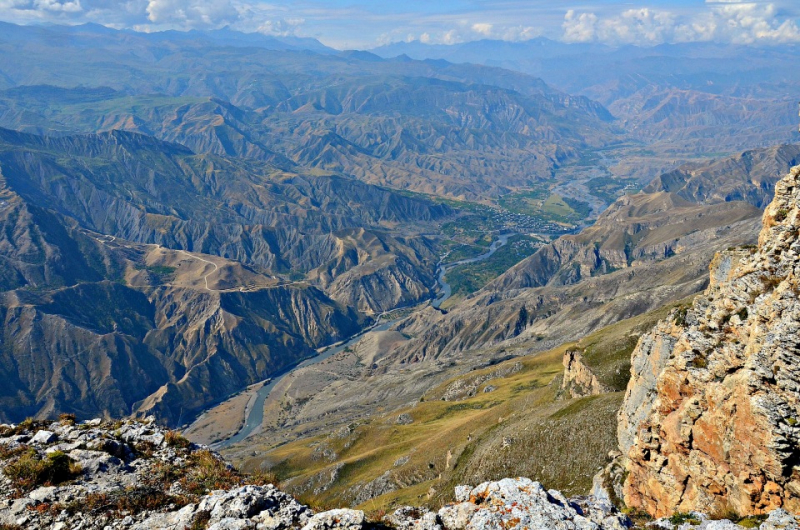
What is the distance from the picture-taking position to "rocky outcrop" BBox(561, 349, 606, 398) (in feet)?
249

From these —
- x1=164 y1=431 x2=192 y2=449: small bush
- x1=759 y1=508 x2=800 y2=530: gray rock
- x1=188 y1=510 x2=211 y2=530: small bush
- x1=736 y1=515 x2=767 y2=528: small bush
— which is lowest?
x1=736 y1=515 x2=767 y2=528: small bush

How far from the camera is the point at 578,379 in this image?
8094 centimetres

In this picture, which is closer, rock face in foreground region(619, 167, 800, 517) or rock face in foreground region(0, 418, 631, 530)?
rock face in foreground region(0, 418, 631, 530)

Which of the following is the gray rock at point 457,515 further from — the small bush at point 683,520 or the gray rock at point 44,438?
the gray rock at point 44,438

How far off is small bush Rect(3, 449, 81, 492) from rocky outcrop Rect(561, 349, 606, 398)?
67.2 metres

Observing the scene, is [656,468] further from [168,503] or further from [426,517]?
[168,503]

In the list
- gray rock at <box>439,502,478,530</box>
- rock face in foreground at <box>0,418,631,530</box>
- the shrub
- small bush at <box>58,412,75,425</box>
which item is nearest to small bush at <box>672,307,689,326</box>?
rock face in foreground at <box>0,418,631,530</box>

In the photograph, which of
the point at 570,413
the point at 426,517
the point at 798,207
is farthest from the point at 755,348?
the point at 570,413

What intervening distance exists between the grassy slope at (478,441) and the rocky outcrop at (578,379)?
1.76 m

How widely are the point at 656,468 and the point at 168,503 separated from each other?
26.8 meters

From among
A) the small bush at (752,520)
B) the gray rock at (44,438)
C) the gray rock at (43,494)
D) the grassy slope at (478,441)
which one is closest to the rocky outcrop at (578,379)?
the grassy slope at (478,441)

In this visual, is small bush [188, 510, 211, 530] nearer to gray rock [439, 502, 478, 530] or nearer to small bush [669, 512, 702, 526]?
gray rock [439, 502, 478, 530]

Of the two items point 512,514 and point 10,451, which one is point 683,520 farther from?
point 10,451

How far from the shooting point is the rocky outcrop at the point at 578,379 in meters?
76.0
